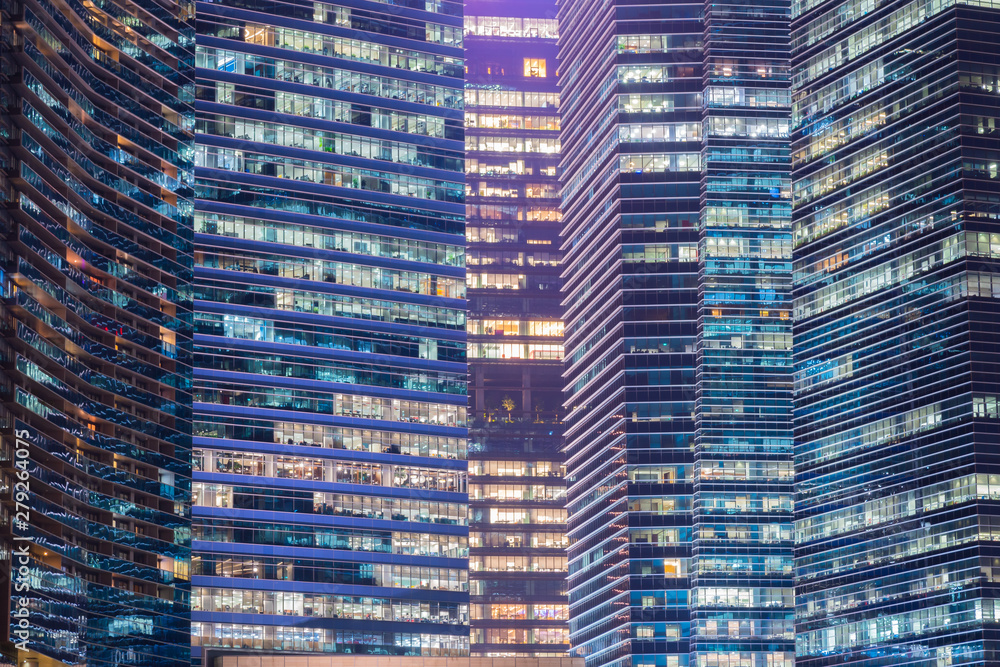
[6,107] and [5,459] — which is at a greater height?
[6,107]

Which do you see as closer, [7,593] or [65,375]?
[7,593]

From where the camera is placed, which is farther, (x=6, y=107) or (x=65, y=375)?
(x=65, y=375)

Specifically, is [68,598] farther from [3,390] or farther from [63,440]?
[3,390]

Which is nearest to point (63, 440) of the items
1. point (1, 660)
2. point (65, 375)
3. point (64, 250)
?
point (65, 375)

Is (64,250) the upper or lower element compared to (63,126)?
lower

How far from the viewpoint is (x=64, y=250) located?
189m

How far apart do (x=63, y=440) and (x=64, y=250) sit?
1914 centimetres

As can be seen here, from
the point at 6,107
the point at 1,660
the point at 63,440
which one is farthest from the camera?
the point at 63,440

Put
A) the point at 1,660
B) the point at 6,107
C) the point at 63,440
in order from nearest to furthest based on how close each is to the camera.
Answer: the point at 1,660 → the point at 6,107 → the point at 63,440

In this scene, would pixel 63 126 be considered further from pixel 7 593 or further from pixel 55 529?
Result: pixel 7 593

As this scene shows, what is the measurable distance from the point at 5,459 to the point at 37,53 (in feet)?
132

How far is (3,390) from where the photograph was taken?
6476 inches

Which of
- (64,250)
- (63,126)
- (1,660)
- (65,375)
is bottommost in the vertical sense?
(1,660)

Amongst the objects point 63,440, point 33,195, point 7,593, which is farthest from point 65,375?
point 7,593
